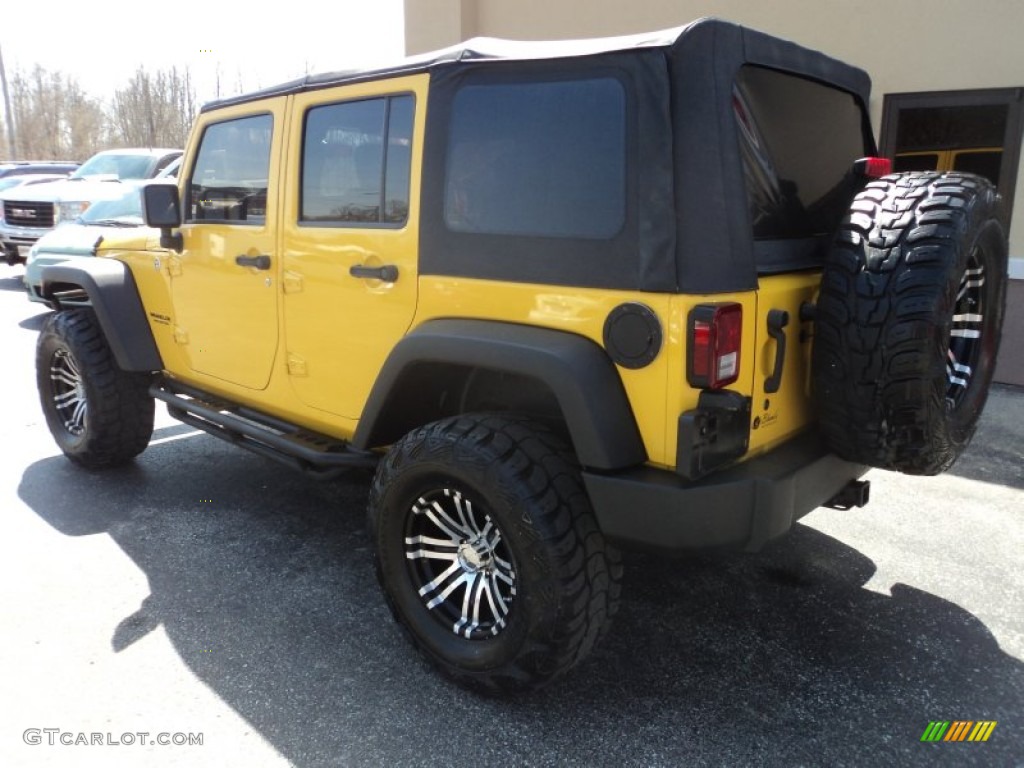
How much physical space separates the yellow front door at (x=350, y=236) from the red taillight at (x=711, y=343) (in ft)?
3.49

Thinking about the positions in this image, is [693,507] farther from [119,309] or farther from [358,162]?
[119,309]

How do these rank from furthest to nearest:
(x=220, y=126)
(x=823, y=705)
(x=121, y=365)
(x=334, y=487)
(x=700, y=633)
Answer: (x=334, y=487) → (x=121, y=365) → (x=220, y=126) → (x=700, y=633) → (x=823, y=705)

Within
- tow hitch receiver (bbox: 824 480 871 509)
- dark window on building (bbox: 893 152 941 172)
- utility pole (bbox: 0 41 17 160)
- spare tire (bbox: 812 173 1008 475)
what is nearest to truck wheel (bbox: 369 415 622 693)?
spare tire (bbox: 812 173 1008 475)

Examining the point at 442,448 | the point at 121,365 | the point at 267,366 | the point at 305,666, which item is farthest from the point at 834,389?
the point at 121,365

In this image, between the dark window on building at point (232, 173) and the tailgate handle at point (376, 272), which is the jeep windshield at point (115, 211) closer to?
the dark window on building at point (232, 173)

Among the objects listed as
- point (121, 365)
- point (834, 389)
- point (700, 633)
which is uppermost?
point (834, 389)

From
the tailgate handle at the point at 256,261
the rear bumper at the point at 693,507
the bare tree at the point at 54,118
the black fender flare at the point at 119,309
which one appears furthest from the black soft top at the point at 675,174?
the bare tree at the point at 54,118

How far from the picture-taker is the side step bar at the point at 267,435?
3238 millimetres

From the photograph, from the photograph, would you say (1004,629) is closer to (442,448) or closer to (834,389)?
(834,389)

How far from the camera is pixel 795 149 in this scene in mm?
2820

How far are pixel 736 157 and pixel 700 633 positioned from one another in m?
1.76

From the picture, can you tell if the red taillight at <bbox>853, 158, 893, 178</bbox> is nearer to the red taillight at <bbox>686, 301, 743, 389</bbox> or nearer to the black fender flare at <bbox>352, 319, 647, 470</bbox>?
the red taillight at <bbox>686, 301, 743, 389</bbox>

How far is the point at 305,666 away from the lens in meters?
2.79

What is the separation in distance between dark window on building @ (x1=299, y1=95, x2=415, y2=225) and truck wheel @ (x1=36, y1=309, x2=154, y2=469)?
1.86 metres
